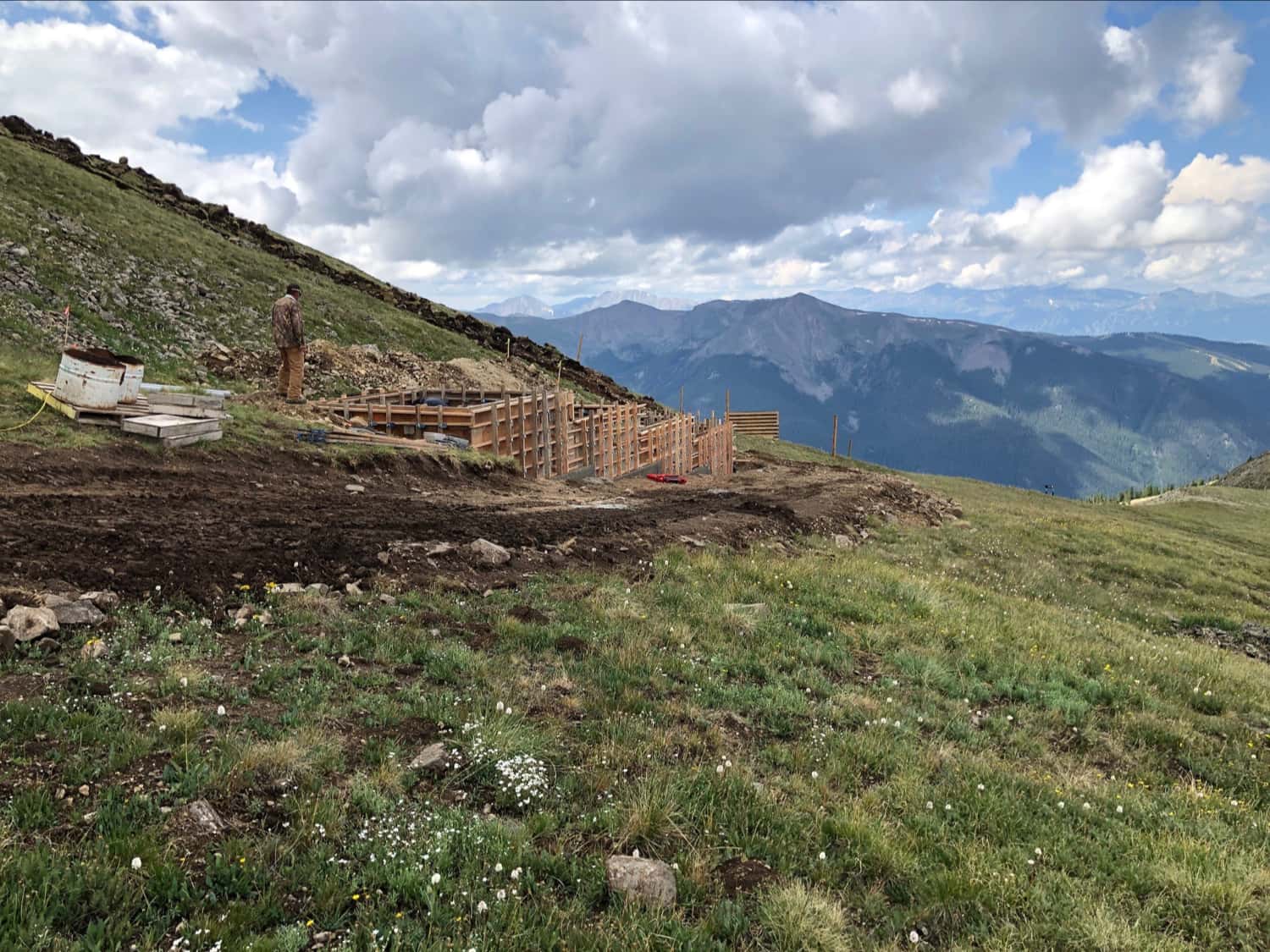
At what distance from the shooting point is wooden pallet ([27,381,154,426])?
44.9 ft

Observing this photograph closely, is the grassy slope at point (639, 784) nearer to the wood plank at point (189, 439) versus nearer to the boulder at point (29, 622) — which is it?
the boulder at point (29, 622)

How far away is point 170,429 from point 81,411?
1988 mm

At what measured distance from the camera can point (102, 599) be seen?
22.8ft

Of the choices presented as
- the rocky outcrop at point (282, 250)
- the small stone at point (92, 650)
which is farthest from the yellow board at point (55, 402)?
the rocky outcrop at point (282, 250)

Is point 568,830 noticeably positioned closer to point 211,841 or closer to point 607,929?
point 607,929

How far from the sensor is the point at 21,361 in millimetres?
17000

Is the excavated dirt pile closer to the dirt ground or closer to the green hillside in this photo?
the green hillside

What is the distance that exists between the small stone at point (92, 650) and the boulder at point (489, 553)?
505 centimetres

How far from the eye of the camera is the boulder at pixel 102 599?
22.6 feet

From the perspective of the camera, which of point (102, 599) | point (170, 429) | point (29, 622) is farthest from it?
point (170, 429)

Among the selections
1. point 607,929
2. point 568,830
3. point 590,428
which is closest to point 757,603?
point 568,830

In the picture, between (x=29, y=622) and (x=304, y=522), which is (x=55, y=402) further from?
(x=29, y=622)

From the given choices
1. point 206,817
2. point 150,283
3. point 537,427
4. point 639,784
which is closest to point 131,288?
point 150,283

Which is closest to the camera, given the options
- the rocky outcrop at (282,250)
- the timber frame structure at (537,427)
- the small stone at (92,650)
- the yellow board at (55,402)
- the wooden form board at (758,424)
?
the small stone at (92,650)
